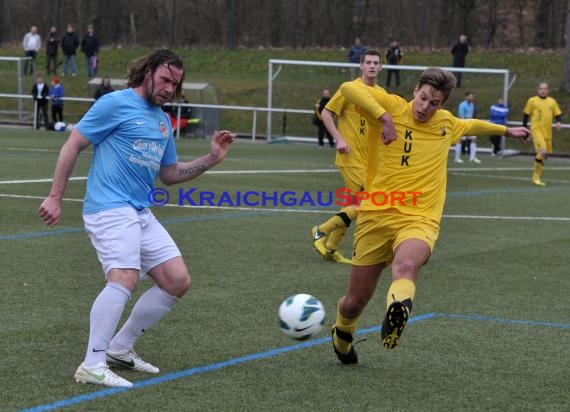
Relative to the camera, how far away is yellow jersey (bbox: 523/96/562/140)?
23.8m

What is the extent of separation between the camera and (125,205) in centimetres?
652

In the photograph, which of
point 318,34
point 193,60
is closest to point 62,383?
point 193,60

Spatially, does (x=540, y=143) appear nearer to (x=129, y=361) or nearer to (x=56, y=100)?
(x=129, y=361)

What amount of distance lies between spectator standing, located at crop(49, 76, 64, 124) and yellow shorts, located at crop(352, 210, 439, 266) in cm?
3018

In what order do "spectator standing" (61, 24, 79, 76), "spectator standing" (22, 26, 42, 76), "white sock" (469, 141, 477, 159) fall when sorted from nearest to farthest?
1. "white sock" (469, 141, 477, 159)
2. "spectator standing" (61, 24, 79, 76)
3. "spectator standing" (22, 26, 42, 76)

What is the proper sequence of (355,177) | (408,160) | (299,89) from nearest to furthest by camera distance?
(408,160)
(355,177)
(299,89)

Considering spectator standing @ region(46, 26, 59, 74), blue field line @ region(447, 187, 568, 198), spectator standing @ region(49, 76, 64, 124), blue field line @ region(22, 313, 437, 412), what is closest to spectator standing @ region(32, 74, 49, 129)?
spectator standing @ region(49, 76, 64, 124)

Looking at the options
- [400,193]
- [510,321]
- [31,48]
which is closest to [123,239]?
[400,193]

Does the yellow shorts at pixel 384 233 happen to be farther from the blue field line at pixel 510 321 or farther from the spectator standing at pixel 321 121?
the spectator standing at pixel 321 121

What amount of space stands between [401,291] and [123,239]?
1.61m

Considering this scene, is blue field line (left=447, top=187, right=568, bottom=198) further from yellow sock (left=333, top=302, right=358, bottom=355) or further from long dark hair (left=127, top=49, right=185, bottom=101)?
long dark hair (left=127, top=49, right=185, bottom=101)

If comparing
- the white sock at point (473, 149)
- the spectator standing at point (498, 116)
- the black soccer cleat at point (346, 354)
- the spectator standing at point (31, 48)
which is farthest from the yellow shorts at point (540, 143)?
the spectator standing at point (31, 48)

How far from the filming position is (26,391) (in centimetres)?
621

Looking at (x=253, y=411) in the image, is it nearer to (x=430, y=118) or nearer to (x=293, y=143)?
(x=430, y=118)
